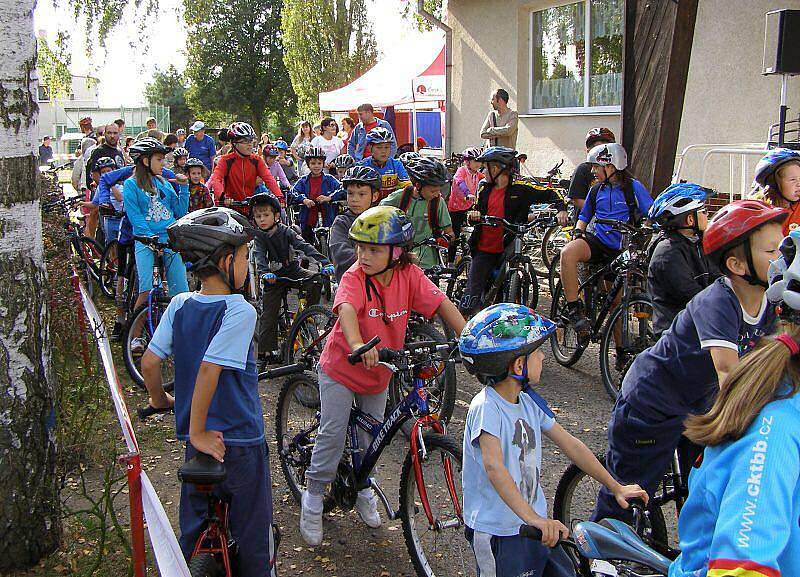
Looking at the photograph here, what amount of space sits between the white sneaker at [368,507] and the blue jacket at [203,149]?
14802 millimetres

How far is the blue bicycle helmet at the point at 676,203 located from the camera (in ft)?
18.5

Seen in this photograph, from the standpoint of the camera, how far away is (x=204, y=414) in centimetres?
345

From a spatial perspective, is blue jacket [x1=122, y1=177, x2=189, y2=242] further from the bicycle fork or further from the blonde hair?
the blonde hair

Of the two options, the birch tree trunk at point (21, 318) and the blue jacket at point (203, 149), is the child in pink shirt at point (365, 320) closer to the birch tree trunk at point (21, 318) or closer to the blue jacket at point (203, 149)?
the birch tree trunk at point (21, 318)

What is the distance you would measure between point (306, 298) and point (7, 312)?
386 centimetres

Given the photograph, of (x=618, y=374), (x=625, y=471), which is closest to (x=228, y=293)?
(x=625, y=471)

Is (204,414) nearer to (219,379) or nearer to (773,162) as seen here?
(219,379)

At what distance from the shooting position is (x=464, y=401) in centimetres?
723

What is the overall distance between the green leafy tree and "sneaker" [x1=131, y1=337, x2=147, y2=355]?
6064cm

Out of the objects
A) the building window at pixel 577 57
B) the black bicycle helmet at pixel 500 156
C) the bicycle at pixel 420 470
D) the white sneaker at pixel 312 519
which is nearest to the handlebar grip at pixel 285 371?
the bicycle at pixel 420 470

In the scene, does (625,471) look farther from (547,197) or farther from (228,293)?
(547,197)

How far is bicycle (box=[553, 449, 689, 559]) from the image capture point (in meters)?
3.75

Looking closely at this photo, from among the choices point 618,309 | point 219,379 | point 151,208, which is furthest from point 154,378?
point 151,208

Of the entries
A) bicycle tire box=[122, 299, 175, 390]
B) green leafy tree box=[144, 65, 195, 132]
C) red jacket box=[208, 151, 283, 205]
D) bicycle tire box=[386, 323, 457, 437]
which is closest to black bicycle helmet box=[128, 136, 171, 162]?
bicycle tire box=[122, 299, 175, 390]
